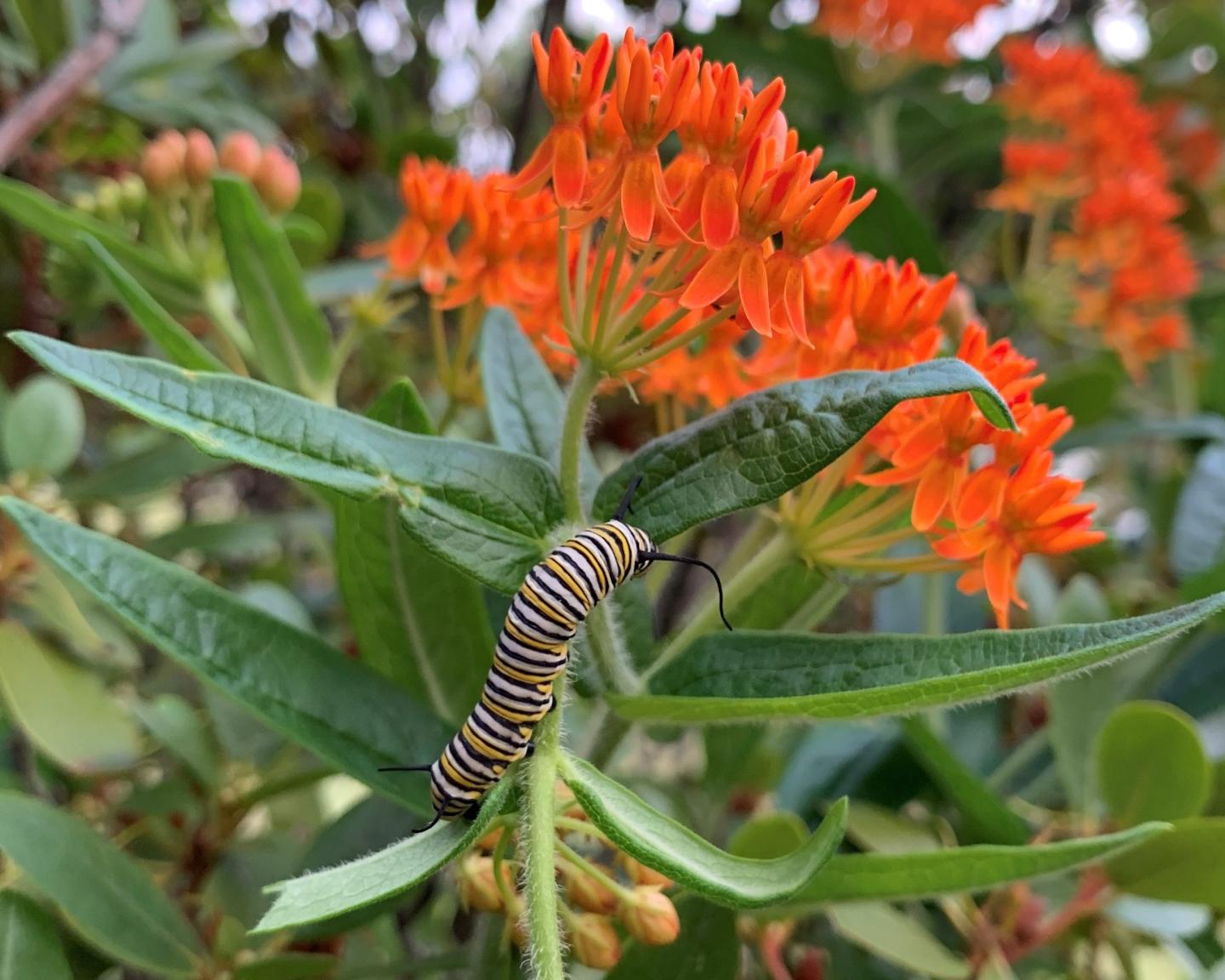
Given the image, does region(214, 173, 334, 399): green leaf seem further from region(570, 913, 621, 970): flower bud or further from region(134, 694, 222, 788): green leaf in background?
region(570, 913, 621, 970): flower bud

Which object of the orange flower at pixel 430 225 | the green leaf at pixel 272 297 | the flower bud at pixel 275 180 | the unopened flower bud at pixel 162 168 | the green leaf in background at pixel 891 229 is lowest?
the green leaf at pixel 272 297

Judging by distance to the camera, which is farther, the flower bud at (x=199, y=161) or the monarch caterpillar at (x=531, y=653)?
the flower bud at (x=199, y=161)

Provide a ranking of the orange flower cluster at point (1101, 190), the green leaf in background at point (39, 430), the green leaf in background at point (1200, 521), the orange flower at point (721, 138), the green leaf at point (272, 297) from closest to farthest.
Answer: the orange flower at point (721, 138) < the green leaf at point (272, 297) < the green leaf in background at point (39, 430) < the green leaf in background at point (1200, 521) < the orange flower cluster at point (1101, 190)

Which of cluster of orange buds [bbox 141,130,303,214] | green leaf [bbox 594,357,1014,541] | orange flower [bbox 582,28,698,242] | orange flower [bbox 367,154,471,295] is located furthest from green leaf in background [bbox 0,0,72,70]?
green leaf [bbox 594,357,1014,541]

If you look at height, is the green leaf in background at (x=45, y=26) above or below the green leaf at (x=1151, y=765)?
above

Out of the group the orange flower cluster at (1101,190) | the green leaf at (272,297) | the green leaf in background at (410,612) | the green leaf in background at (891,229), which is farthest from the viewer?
the orange flower cluster at (1101,190)

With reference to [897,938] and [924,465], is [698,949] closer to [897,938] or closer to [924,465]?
[897,938]

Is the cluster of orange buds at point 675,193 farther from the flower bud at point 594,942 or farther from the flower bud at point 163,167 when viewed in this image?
→ the flower bud at point 163,167

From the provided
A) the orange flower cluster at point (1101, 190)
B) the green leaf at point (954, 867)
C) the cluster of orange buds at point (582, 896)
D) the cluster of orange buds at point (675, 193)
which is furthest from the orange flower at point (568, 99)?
the orange flower cluster at point (1101, 190)
